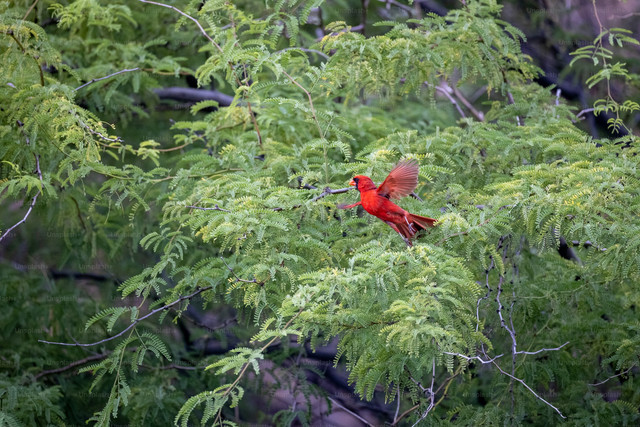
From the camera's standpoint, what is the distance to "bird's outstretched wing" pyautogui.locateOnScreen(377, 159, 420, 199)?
128 inches

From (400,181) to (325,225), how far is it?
66 cm

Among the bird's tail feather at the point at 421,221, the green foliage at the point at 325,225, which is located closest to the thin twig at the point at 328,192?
the green foliage at the point at 325,225

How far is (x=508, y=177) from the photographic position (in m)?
4.02

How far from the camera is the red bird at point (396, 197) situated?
10.7 feet

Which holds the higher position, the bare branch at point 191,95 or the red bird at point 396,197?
the red bird at point 396,197

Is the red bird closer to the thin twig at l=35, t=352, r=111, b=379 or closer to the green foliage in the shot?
the green foliage

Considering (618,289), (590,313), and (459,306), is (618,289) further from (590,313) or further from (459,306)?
(459,306)

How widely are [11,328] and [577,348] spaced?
179 inches

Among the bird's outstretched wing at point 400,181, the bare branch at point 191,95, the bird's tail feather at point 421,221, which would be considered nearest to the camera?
the bird's outstretched wing at point 400,181

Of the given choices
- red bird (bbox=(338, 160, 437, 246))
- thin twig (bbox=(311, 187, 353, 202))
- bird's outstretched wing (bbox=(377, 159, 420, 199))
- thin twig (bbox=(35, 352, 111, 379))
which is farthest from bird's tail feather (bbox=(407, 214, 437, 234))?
thin twig (bbox=(35, 352, 111, 379))

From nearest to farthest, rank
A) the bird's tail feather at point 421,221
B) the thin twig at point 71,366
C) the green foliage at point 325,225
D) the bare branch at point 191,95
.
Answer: the green foliage at point 325,225 → the bird's tail feather at point 421,221 → the thin twig at point 71,366 → the bare branch at point 191,95

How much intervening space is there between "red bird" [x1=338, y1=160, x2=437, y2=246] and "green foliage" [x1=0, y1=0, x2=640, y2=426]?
0.11 m

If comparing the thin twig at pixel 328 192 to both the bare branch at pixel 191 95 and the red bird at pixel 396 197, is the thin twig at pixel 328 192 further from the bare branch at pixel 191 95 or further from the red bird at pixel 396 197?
the bare branch at pixel 191 95

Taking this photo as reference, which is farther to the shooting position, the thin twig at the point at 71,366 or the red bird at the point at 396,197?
the thin twig at the point at 71,366
